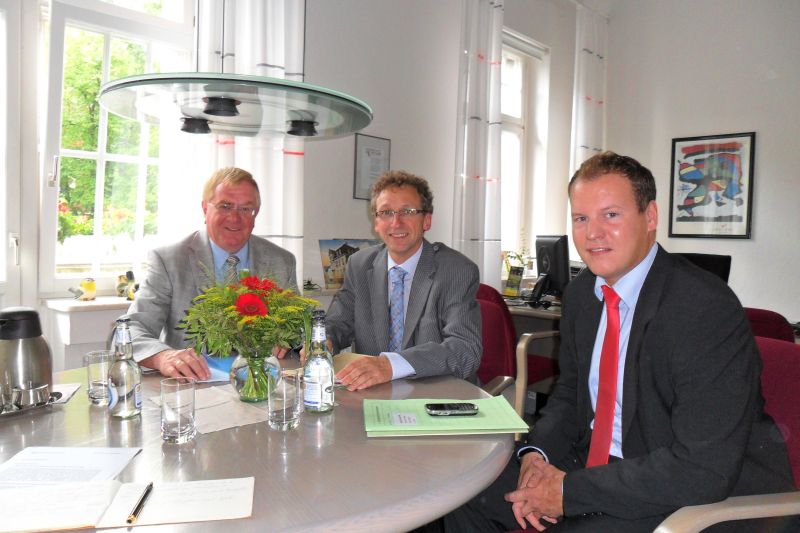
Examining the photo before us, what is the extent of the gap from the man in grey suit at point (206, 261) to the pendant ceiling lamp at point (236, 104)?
0.47m

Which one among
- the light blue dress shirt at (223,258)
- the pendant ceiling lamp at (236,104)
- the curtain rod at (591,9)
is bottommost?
the light blue dress shirt at (223,258)

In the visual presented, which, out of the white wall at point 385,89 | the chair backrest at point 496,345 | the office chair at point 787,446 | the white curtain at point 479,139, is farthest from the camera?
the white curtain at point 479,139

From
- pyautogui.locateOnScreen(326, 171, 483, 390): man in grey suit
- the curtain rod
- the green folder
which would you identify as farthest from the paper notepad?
the curtain rod

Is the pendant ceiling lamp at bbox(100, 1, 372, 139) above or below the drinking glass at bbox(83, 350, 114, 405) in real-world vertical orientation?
above

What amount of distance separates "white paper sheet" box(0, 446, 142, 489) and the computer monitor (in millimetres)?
3174

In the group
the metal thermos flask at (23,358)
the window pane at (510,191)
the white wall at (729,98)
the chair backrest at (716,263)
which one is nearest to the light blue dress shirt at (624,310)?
the metal thermos flask at (23,358)

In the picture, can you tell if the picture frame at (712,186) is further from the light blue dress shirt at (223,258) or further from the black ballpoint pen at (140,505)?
the black ballpoint pen at (140,505)

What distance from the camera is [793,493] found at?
3.84 ft

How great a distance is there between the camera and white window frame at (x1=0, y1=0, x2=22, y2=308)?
2629mm

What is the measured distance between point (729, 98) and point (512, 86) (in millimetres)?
1891

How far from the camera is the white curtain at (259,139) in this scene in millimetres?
2916

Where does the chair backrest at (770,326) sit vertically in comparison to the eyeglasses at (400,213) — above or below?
below

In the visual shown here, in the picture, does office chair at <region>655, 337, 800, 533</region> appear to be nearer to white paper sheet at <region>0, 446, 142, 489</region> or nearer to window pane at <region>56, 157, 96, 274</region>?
white paper sheet at <region>0, 446, 142, 489</region>

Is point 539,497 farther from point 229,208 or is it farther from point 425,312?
point 229,208
